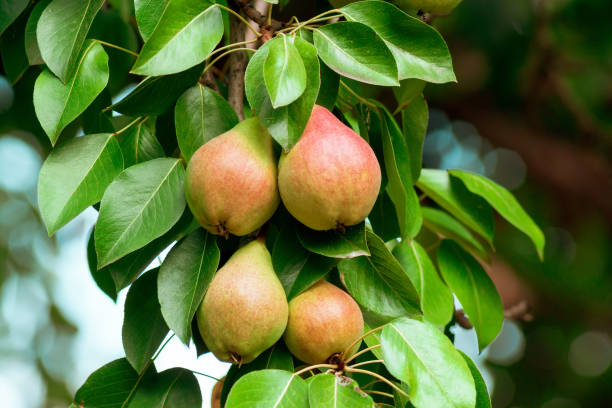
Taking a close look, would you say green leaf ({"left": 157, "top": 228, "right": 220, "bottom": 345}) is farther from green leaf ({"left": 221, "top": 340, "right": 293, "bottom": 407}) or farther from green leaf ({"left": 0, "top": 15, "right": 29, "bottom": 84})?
green leaf ({"left": 0, "top": 15, "right": 29, "bottom": 84})

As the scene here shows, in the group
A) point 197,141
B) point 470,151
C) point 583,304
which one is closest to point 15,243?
point 470,151

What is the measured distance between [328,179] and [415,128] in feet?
1.11

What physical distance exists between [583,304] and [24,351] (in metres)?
2.26

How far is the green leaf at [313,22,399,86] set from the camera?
0.75 m

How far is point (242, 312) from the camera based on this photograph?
0.70 metres

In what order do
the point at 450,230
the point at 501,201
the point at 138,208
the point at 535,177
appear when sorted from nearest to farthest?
the point at 138,208 < the point at 501,201 < the point at 450,230 < the point at 535,177

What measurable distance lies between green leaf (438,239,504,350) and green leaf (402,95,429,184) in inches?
8.8

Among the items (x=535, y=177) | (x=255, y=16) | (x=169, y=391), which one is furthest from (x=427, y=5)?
(x=535, y=177)

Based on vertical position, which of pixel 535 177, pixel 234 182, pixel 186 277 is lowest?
pixel 535 177

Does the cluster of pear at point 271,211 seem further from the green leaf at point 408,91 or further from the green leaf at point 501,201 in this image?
the green leaf at point 501,201

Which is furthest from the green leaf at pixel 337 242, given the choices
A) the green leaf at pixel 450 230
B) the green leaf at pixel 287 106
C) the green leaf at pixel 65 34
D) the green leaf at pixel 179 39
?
the green leaf at pixel 450 230

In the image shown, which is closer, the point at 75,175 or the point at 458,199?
the point at 75,175

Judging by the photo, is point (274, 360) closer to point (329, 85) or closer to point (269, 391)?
point (269, 391)

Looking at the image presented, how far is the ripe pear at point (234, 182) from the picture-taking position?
2.32 feet
